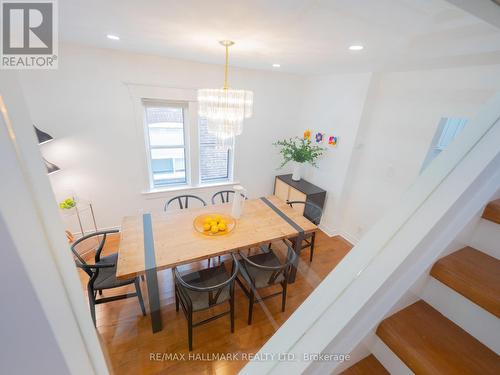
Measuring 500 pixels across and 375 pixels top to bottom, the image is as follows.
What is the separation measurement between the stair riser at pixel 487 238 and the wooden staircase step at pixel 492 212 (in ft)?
0.09

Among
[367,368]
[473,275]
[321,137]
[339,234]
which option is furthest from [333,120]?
[367,368]

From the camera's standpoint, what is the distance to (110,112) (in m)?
2.45

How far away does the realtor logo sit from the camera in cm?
35

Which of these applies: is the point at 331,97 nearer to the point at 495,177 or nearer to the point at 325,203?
the point at 325,203

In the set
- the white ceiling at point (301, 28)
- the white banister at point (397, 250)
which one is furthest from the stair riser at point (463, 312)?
the white ceiling at point (301, 28)

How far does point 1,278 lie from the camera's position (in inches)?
10.0

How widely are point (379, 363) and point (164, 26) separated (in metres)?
2.18

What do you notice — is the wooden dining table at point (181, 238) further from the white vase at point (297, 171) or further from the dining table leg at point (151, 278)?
the white vase at point (297, 171)

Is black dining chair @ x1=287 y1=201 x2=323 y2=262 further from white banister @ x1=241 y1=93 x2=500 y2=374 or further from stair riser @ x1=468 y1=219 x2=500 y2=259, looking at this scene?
white banister @ x1=241 y1=93 x2=500 y2=374

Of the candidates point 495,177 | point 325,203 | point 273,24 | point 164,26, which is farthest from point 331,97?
point 495,177

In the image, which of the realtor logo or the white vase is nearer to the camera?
the realtor logo

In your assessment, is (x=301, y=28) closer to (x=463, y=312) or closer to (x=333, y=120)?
(x=463, y=312)

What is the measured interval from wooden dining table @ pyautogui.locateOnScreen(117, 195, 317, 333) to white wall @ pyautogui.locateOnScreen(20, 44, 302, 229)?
0.79 m

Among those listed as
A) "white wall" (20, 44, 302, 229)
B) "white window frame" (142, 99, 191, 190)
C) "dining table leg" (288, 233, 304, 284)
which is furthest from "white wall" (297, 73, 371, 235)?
"white window frame" (142, 99, 191, 190)
